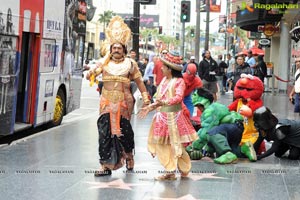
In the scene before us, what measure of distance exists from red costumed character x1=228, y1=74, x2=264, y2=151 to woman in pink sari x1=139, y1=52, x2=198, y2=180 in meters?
1.85

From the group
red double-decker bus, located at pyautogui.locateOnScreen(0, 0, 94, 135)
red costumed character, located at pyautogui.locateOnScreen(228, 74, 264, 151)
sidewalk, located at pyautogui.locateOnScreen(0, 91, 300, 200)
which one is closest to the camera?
sidewalk, located at pyautogui.locateOnScreen(0, 91, 300, 200)

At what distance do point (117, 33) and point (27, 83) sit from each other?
444 centimetres

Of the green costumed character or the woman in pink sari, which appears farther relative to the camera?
the green costumed character

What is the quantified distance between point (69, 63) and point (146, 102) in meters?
7.05

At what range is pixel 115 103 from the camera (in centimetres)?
800

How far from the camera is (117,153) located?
8.05 meters

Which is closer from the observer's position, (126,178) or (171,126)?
(171,126)

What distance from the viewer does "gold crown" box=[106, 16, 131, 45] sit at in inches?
320

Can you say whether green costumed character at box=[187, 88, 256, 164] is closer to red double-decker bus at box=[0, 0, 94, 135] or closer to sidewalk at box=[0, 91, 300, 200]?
sidewalk at box=[0, 91, 300, 200]

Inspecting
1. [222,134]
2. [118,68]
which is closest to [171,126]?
[118,68]

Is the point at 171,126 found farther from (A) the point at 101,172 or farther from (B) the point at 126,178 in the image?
(A) the point at 101,172

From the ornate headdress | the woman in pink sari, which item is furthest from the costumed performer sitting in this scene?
the ornate headdress

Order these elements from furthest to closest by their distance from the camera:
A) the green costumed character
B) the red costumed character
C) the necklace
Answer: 1. the red costumed character
2. the green costumed character
3. the necklace

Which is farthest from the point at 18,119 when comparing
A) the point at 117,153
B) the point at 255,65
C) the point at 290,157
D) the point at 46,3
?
the point at 255,65
